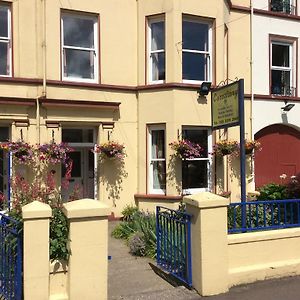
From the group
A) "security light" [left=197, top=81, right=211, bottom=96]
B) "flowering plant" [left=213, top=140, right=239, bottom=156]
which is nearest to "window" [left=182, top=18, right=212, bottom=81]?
"security light" [left=197, top=81, right=211, bottom=96]

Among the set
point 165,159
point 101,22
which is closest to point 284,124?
point 165,159

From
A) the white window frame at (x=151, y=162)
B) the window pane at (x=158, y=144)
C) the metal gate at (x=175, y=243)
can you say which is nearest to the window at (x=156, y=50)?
the white window frame at (x=151, y=162)

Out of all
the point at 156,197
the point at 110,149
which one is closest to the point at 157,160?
the point at 156,197

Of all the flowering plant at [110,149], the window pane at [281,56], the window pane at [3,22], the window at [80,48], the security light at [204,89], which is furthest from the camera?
the window pane at [281,56]

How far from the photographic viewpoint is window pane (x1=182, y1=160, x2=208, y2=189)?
1198 centimetres

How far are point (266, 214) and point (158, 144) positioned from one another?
17.9ft

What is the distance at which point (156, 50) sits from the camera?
40.0 ft

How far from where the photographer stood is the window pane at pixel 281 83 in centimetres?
1413

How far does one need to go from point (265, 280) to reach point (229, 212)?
1.15m

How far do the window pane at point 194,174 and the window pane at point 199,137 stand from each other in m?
0.34

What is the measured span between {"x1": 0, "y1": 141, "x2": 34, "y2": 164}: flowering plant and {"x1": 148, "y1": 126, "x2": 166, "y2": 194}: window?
3.37m

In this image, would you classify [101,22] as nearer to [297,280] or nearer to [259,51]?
[259,51]

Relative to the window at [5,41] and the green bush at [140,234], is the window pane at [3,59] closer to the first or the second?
the window at [5,41]

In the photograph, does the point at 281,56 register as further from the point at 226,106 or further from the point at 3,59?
the point at 3,59
